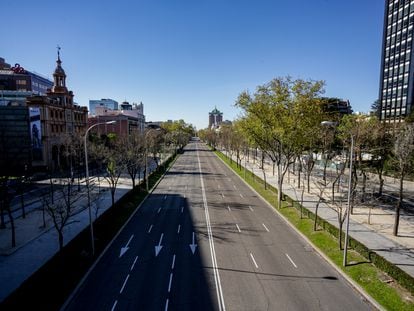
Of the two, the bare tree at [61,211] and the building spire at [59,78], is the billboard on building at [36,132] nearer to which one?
the building spire at [59,78]

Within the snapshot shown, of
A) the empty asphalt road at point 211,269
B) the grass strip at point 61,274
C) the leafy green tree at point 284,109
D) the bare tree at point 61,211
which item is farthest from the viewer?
the leafy green tree at point 284,109

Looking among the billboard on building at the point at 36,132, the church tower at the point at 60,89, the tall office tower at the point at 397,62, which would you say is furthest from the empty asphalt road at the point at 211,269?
the tall office tower at the point at 397,62

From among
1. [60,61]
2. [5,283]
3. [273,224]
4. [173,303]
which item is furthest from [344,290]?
[60,61]

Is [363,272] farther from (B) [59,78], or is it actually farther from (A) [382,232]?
(B) [59,78]

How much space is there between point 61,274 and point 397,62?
90808 mm

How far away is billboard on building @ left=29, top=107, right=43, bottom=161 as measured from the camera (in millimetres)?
55281

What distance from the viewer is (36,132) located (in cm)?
5575

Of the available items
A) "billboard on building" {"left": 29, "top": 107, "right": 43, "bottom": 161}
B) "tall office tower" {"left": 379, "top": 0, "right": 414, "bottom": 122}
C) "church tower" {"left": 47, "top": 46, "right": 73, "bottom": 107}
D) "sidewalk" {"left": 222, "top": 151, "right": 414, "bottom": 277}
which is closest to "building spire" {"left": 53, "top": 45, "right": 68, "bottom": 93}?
"church tower" {"left": 47, "top": 46, "right": 73, "bottom": 107}

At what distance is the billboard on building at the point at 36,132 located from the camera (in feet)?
181

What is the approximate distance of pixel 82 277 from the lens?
699 inches

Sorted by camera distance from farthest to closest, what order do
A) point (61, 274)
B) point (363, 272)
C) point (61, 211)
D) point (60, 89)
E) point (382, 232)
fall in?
point (60, 89)
point (382, 232)
point (61, 211)
point (363, 272)
point (61, 274)

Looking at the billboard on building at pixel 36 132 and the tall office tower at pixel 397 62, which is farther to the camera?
the tall office tower at pixel 397 62

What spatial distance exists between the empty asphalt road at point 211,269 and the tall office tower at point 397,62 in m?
62.9

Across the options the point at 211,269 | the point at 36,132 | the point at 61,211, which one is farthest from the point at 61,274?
the point at 36,132
